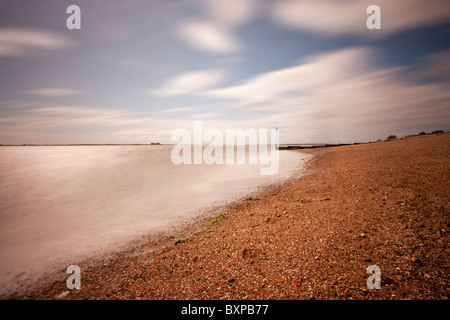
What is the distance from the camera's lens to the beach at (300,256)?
4344 millimetres

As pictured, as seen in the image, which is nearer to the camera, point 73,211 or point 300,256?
point 300,256

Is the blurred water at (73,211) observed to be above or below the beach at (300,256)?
below

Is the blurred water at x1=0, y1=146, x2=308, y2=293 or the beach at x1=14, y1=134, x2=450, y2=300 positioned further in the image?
the blurred water at x1=0, y1=146, x2=308, y2=293

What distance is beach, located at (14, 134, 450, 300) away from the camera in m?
4.34

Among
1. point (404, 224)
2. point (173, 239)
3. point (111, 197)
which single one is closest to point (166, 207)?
point (173, 239)

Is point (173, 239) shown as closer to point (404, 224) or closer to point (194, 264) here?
point (194, 264)

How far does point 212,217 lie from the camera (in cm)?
1120

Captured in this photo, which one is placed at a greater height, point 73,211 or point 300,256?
point 300,256

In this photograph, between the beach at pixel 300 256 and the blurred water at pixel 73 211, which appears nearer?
the beach at pixel 300 256

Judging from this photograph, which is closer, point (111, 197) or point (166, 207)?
point (166, 207)

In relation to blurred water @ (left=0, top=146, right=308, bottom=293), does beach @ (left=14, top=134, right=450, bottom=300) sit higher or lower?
higher

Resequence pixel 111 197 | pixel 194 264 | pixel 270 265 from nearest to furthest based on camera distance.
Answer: pixel 270 265 → pixel 194 264 → pixel 111 197

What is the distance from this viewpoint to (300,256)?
5.48m
